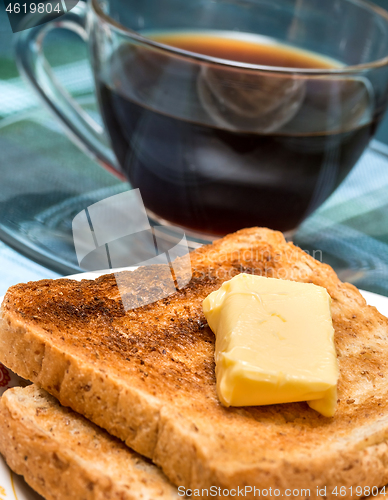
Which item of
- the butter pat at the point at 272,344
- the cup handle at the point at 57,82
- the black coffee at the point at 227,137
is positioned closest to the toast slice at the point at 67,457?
the butter pat at the point at 272,344

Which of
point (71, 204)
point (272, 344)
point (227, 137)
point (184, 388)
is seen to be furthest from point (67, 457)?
point (71, 204)

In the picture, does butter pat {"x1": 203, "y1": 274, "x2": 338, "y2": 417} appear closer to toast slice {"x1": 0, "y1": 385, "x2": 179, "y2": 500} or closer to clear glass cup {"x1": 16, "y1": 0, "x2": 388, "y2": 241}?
toast slice {"x1": 0, "y1": 385, "x2": 179, "y2": 500}

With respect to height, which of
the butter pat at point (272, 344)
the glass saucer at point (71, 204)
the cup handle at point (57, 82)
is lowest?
the glass saucer at point (71, 204)

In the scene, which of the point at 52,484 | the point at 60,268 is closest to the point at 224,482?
the point at 52,484

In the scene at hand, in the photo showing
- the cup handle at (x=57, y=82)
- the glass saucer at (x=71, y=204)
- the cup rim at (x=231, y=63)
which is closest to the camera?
the cup rim at (x=231, y=63)

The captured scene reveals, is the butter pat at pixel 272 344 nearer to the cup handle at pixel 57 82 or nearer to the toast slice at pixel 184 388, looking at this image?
the toast slice at pixel 184 388
